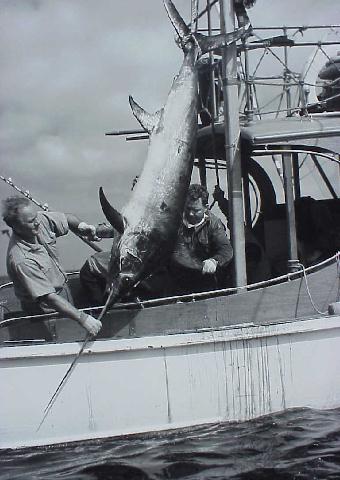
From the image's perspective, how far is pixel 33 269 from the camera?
244 inches

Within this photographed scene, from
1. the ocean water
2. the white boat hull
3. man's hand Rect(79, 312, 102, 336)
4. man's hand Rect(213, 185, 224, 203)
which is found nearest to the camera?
the ocean water

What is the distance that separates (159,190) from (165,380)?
70.7 inches

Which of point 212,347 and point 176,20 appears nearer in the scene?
point 212,347

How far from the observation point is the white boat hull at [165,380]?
594 cm

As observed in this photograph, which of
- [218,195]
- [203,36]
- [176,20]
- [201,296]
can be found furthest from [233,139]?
[218,195]

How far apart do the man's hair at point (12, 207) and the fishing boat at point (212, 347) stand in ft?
3.20

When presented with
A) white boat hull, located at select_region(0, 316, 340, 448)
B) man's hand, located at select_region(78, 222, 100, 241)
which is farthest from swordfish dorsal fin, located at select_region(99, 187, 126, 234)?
white boat hull, located at select_region(0, 316, 340, 448)

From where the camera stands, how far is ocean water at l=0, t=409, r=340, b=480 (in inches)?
214

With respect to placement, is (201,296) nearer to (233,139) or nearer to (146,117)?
(233,139)

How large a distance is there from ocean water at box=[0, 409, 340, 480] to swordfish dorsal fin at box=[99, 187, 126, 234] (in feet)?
6.42

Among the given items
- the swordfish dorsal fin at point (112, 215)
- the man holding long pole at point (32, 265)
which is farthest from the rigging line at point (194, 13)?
the man holding long pole at point (32, 265)

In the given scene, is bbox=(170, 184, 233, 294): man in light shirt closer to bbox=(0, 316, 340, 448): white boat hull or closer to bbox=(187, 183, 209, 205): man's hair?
bbox=(187, 183, 209, 205): man's hair

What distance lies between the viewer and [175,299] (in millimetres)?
6711

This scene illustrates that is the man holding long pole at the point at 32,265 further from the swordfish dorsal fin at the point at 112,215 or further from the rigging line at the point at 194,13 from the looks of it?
the rigging line at the point at 194,13
